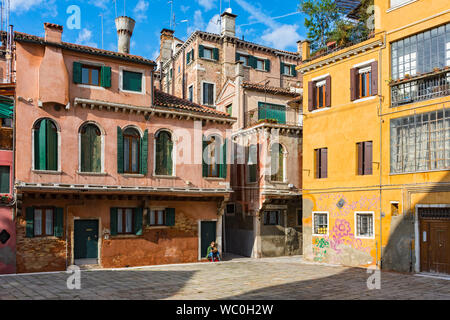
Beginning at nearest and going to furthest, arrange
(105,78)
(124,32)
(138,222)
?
(105,78) < (138,222) < (124,32)

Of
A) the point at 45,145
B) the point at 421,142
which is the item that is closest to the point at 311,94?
the point at 421,142

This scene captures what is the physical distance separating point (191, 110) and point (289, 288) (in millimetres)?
11294

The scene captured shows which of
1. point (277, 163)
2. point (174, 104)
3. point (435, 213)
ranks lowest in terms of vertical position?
point (435, 213)

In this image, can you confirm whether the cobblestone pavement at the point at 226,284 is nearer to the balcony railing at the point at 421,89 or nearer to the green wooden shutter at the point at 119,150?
the green wooden shutter at the point at 119,150

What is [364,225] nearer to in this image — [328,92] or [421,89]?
[421,89]

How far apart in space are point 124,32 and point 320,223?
14.7 metres

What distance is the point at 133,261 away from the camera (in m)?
21.4

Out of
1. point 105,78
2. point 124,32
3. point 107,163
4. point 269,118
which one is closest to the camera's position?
point 107,163

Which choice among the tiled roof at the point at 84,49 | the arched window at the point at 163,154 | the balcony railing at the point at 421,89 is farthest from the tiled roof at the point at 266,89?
the balcony railing at the point at 421,89

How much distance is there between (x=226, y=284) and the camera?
16.1 meters

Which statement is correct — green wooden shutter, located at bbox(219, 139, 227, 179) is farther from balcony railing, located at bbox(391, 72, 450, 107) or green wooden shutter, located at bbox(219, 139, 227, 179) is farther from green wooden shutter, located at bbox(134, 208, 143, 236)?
balcony railing, located at bbox(391, 72, 450, 107)

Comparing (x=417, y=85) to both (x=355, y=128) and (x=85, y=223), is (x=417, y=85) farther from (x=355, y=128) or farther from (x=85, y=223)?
(x=85, y=223)

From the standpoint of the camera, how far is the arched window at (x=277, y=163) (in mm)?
25975

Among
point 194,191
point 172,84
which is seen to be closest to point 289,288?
point 194,191
